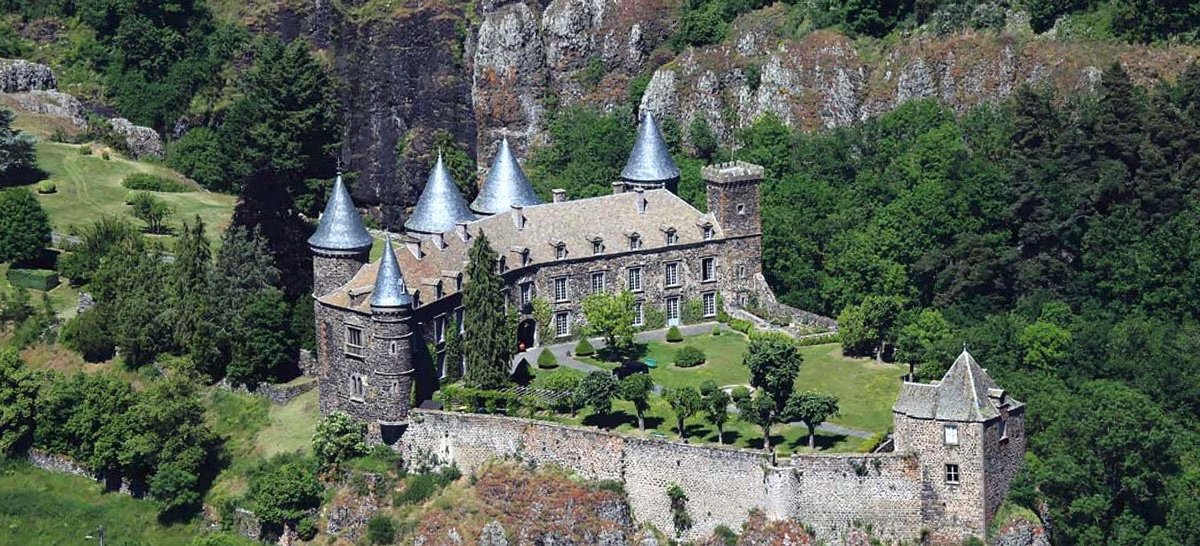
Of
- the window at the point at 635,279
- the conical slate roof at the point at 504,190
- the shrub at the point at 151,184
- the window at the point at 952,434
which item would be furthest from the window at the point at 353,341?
the shrub at the point at 151,184

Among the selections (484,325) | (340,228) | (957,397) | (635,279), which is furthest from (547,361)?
(957,397)

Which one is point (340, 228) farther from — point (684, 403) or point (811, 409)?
point (811, 409)

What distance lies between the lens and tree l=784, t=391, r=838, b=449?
121 metres

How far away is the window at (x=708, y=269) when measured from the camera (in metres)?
142

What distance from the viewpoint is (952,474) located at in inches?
4643

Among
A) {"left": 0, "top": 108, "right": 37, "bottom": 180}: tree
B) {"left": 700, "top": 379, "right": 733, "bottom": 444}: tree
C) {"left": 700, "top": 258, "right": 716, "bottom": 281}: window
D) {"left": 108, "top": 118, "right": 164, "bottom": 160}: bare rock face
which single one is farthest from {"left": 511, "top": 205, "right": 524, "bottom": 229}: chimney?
{"left": 108, "top": 118, "right": 164, "bottom": 160}: bare rock face

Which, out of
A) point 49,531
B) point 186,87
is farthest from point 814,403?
point 186,87

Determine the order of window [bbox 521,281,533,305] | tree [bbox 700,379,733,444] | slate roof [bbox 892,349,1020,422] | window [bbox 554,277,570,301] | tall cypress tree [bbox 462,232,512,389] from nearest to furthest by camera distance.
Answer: slate roof [bbox 892,349,1020,422] < tree [bbox 700,379,733,444] < tall cypress tree [bbox 462,232,512,389] < window [bbox 521,281,533,305] < window [bbox 554,277,570,301]

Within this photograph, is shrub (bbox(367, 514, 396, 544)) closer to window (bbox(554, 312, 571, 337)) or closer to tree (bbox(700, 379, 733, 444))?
tree (bbox(700, 379, 733, 444))

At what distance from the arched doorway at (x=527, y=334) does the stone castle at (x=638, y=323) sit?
112 millimetres

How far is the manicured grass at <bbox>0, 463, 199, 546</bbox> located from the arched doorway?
19.0 m

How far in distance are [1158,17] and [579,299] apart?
120 feet

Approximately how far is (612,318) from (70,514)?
27857mm

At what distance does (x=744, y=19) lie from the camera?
16888cm
